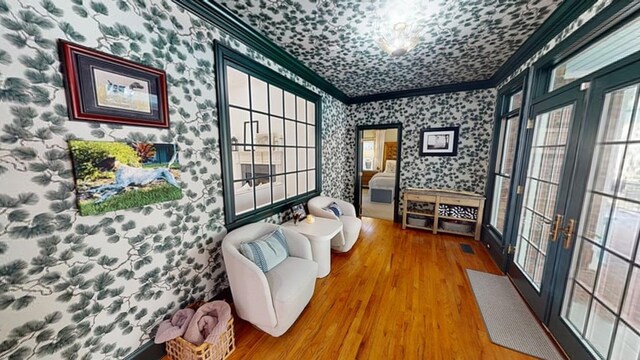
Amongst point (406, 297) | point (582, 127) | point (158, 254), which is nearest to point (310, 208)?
point (406, 297)

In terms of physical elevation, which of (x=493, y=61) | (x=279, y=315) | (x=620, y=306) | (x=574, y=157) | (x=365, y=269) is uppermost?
(x=493, y=61)

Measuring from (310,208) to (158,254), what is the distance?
1.95 meters

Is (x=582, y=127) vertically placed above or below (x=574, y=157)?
above

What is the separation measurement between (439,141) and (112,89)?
4.37 metres

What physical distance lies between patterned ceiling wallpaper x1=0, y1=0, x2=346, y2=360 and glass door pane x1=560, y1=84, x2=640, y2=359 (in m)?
2.80

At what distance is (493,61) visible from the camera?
2.71m

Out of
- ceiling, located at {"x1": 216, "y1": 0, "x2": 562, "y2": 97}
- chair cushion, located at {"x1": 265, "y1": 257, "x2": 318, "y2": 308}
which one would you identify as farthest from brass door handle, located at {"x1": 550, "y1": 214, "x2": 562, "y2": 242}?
chair cushion, located at {"x1": 265, "y1": 257, "x2": 318, "y2": 308}

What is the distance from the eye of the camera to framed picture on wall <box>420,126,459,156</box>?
3.78m

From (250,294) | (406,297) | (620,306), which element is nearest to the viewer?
(620,306)

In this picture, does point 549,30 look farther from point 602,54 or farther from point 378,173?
point 378,173

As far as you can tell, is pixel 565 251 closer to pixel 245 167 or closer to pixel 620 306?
pixel 620 306

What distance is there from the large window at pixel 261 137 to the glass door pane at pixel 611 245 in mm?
2719

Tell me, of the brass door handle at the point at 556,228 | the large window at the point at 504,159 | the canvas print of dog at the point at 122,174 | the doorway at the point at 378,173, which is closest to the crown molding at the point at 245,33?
the canvas print of dog at the point at 122,174

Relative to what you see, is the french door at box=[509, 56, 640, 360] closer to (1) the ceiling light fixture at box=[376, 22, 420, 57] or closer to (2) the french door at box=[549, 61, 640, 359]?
(2) the french door at box=[549, 61, 640, 359]
